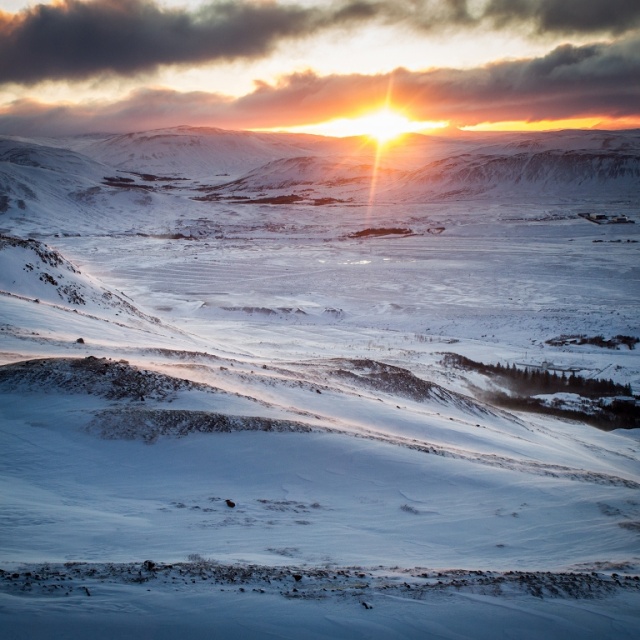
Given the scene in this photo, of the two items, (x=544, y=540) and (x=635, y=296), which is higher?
(x=635, y=296)

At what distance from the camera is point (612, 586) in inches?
230

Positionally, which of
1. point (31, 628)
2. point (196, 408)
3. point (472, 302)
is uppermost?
point (472, 302)

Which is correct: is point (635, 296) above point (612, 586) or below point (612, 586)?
above

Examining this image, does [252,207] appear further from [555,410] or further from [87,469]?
[87,469]

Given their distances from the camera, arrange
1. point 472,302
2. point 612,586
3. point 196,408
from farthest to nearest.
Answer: point 472,302 < point 196,408 < point 612,586

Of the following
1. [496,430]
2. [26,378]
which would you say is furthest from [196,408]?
[496,430]

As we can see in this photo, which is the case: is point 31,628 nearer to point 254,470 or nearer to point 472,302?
point 254,470

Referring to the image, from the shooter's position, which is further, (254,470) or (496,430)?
(496,430)

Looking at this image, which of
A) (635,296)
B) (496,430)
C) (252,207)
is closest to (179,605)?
(496,430)

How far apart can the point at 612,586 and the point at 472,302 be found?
2884 centimetres

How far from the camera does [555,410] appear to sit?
1944 cm

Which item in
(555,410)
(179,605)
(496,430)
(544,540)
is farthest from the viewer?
(555,410)

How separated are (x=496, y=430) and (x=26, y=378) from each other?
11423 millimetres

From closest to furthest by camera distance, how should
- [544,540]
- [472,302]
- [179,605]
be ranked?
1. [179,605]
2. [544,540]
3. [472,302]
